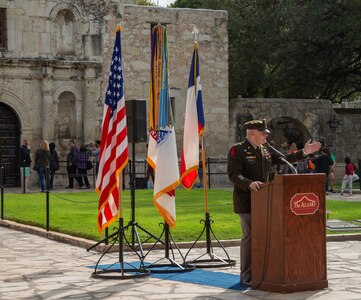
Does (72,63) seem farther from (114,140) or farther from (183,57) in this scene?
(114,140)

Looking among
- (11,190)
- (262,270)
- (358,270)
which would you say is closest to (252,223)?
(262,270)

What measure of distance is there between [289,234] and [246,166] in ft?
3.95

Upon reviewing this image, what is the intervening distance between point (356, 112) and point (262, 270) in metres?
27.4

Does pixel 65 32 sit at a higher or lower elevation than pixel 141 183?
higher

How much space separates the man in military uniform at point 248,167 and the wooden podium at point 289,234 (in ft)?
0.92

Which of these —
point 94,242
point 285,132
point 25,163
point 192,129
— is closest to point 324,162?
point 285,132

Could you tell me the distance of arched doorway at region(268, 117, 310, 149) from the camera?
35.1 m

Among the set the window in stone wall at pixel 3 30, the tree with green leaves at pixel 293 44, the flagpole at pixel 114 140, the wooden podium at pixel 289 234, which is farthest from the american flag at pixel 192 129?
the tree with green leaves at pixel 293 44

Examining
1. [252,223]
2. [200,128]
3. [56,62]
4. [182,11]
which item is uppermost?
[182,11]

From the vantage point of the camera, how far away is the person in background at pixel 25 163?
2663cm

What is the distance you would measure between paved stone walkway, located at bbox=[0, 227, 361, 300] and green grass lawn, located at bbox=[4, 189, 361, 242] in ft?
4.92

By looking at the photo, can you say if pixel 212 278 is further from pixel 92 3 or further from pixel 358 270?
pixel 92 3

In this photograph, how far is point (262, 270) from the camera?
9.64 meters

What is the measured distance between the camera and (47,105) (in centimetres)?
3008
